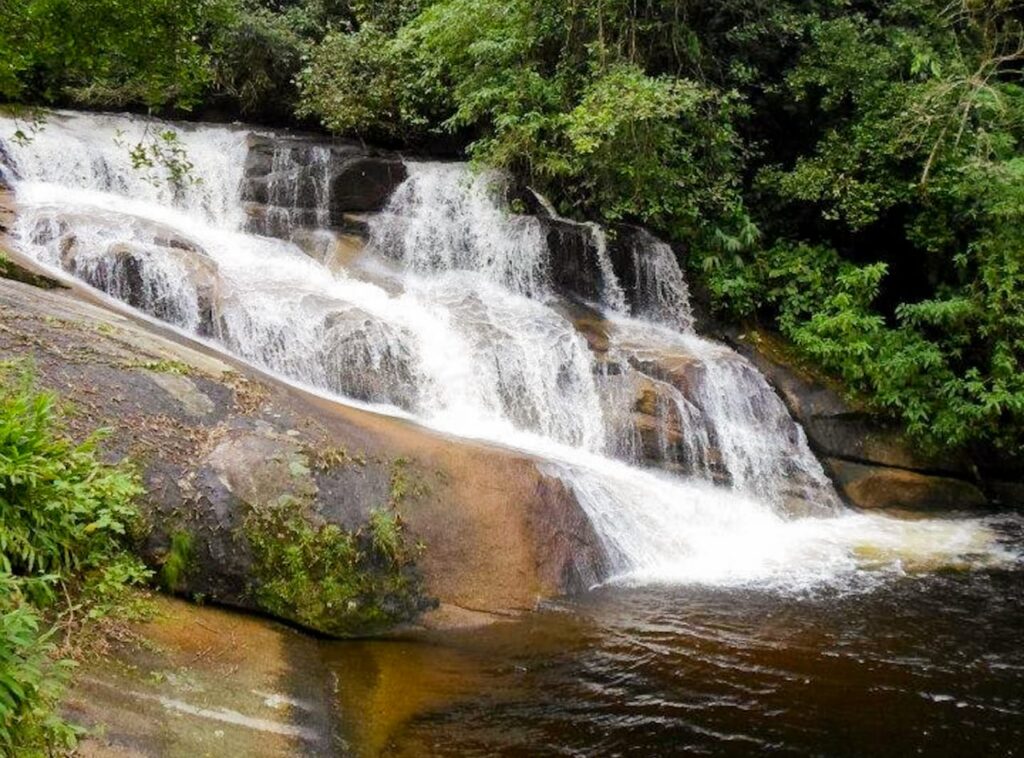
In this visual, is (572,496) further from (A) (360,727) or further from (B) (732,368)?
(B) (732,368)

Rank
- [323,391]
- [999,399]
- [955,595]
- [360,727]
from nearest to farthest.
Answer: [360,727]
[955,595]
[323,391]
[999,399]

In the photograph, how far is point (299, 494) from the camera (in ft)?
21.1

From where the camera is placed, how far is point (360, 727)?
4887 millimetres

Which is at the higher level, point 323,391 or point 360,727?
point 323,391

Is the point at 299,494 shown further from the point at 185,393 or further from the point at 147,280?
the point at 147,280

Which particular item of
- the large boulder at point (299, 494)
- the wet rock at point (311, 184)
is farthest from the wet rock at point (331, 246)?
the large boulder at point (299, 494)

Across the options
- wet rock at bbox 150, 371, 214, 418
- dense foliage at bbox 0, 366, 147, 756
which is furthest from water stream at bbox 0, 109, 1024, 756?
wet rock at bbox 150, 371, 214, 418

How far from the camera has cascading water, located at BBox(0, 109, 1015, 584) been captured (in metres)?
9.00

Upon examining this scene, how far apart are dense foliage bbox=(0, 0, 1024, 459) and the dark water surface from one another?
4976 millimetres

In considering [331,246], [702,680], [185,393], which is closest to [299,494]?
[185,393]

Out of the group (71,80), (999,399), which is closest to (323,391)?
(999,399)

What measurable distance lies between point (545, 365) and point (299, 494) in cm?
512

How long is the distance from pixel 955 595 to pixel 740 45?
1019 cm

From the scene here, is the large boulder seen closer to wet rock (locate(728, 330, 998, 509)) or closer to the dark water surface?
the dark water surface
